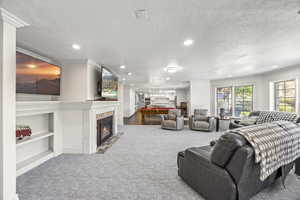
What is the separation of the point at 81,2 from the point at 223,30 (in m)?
1.91

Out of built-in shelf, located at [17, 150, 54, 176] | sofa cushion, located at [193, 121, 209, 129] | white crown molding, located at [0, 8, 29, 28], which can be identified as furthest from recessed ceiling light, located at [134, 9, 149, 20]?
sofa cushion, located at [193, 121, 209, 129]

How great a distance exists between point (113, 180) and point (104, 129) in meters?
2.12

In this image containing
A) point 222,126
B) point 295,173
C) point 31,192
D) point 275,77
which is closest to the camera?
point 31,192

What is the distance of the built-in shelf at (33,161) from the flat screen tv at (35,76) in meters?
1.28

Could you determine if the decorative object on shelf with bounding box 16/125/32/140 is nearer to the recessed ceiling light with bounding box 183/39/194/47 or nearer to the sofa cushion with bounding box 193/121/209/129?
the recessed ceiling light with bounding box 183/39/194/47

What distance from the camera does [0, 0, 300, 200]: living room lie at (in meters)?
1.40

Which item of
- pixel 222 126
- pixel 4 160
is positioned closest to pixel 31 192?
pixel 4 160

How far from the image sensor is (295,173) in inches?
85.0

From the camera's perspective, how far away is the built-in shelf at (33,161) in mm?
2189

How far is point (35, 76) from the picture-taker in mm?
2318

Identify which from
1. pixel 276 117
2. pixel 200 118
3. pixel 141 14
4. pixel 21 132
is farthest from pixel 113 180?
pixel 200 118

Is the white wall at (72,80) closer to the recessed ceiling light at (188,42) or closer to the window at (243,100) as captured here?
the recessed ceiling light at (188,42)

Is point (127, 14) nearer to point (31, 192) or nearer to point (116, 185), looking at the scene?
point (116, 185)

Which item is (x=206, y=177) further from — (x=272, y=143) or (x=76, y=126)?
(x=76, y=126)
